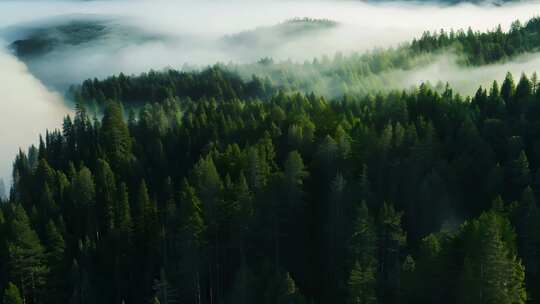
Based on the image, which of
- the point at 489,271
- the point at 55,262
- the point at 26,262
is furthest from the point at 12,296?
the point at 489,271

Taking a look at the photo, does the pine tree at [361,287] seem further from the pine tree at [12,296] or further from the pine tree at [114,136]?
the pine tree at [114,136]

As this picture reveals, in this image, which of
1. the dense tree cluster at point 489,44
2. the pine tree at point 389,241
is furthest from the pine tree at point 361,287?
the dense tree cluster at point 489,44

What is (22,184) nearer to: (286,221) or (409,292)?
(286,221)

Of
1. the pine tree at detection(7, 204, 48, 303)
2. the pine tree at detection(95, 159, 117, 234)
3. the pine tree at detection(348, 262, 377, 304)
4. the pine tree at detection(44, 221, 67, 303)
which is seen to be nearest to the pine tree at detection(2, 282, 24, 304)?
the pine tree at detection(7, 204, 48, 303)

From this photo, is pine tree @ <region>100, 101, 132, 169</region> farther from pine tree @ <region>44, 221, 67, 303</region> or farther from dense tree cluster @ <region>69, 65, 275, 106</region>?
dense tree cluster @ <region>69, 65, 275, 106</region>

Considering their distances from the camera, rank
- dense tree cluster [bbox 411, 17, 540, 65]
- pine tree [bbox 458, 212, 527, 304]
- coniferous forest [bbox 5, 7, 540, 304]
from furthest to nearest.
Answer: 1. dense tree cluster [bbox 411, 17, 540, 65]
2. coniferous forest [bbox 5, 7, 540, 304]
3. pine tree [bbox 458, 212, 527, 304]

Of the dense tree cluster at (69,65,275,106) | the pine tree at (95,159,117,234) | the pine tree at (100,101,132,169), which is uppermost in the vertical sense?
the dense tree cluster at (69,65,275,106)
